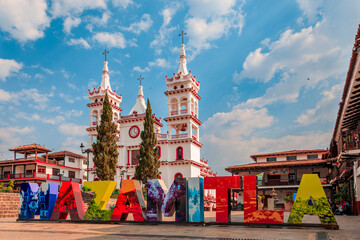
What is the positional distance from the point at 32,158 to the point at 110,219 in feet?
144

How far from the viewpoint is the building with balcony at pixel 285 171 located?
4947cm

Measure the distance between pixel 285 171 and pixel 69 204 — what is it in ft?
127

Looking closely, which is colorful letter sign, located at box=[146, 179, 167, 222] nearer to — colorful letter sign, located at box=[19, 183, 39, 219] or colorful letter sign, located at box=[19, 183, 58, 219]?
colorful letter sign, located at box=[19, 183, 58, 219]

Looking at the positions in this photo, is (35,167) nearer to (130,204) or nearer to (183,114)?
(183,114)

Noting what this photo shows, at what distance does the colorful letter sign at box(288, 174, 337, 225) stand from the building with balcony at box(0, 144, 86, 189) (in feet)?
148

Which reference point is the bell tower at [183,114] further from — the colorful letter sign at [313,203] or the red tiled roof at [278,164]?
the colorful letter sign at [313,203]

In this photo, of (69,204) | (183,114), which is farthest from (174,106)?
(69,204)

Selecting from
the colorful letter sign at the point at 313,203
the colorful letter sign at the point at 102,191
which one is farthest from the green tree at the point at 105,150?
the colorful letter sign at the point at 313,203

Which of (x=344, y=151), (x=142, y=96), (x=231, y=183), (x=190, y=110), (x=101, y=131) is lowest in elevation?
(x=231, y=183)

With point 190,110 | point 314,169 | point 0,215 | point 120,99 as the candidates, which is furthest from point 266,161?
point 0,215

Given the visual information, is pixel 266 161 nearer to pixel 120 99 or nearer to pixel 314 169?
pixel 314 169

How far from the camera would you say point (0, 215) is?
87.5ft

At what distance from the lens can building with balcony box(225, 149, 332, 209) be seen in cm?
4947

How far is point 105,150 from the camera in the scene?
4112 centimetres
